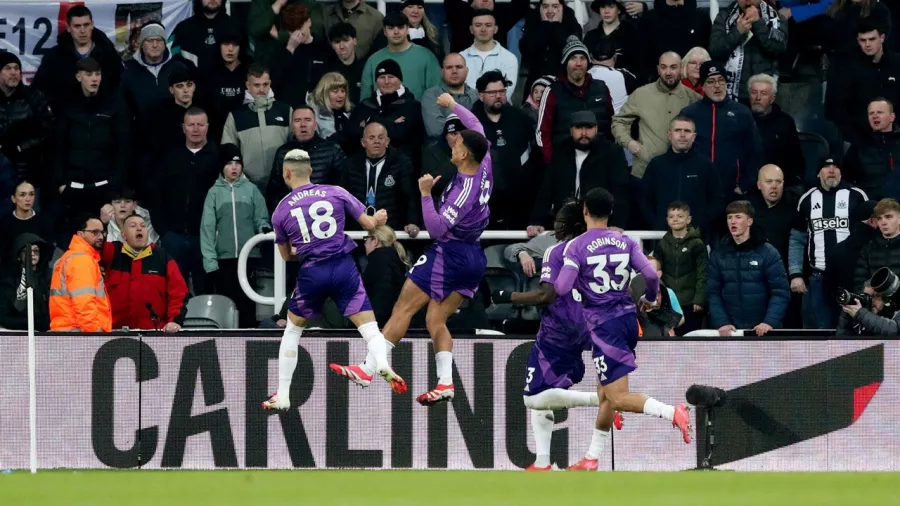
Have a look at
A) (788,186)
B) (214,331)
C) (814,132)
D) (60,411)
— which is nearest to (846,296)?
(788,186)

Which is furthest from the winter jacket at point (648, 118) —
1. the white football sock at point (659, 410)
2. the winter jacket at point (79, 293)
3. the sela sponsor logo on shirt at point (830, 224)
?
the winter jacket at point (79, 293)

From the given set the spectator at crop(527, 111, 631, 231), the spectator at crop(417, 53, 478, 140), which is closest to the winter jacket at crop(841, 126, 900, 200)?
the spectator at crop(527, 111, 631, 231)

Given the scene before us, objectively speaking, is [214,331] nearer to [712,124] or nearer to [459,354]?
[459,354]

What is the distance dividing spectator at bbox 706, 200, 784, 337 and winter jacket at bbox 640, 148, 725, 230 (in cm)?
70

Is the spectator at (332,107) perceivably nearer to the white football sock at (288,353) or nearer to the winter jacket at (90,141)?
the winter jacket at (90,141)

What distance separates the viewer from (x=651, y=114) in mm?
19578

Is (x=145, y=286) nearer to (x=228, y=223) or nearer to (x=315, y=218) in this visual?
(x=228, y=223)

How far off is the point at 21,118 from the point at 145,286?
117 inches

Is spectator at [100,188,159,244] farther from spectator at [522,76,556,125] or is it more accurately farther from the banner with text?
spectator at [522,76,556,125]

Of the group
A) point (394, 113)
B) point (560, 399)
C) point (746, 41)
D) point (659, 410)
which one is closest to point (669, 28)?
point (746, 41)

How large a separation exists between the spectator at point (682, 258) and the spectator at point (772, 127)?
6.35 ft

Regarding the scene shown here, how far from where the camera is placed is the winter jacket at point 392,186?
61.6 feet

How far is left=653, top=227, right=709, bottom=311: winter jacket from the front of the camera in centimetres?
1830

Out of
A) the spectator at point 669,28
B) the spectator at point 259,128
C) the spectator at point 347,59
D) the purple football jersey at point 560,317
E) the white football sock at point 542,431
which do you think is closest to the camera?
the purple football jersey at point 560,317
